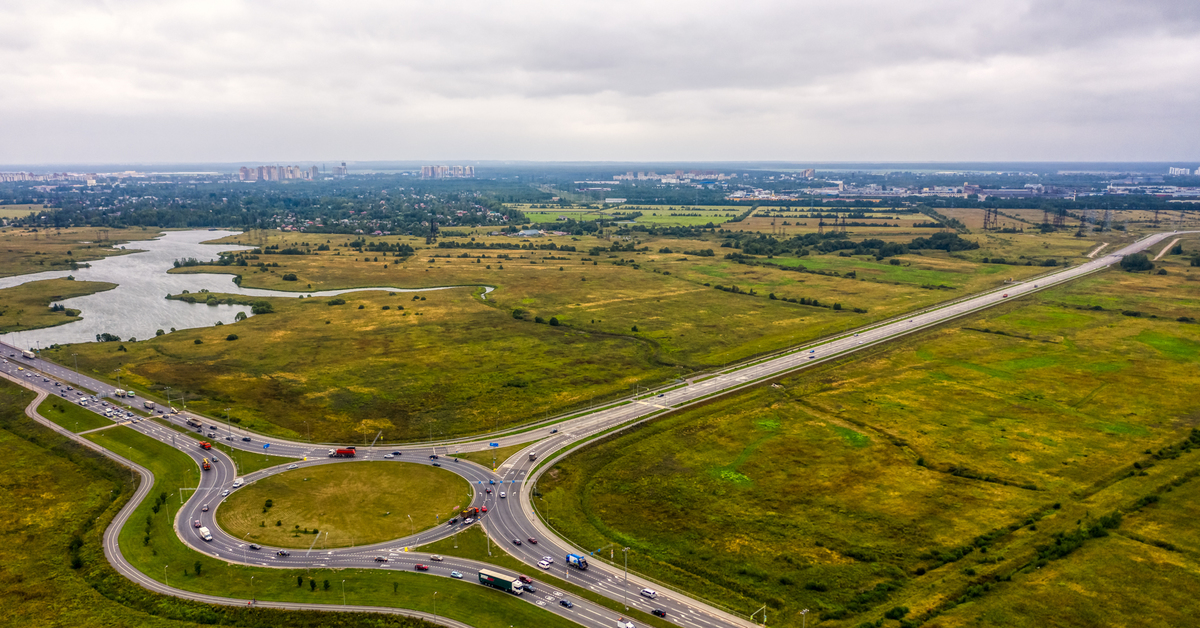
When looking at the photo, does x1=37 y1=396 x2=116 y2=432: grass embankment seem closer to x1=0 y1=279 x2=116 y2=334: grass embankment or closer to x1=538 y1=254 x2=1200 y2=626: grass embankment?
x1=0 y1=279 x2=116 y2=334: grass embankment

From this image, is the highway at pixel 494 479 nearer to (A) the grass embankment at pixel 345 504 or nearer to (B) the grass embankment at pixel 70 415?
(B) the grass embankment at pixel 70 415

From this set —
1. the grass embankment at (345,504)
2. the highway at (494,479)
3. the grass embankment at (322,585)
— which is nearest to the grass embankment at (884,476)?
the highway at (494,479)

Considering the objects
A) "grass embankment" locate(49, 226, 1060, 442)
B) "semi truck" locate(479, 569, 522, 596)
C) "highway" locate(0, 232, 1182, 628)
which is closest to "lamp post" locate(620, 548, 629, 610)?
"highway" locate(0, 232, 1182, 628)

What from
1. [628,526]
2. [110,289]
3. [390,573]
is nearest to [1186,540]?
[628,526]

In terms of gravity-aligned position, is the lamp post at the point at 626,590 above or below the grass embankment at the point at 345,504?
below

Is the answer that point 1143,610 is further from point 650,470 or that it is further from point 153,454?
point 153,454
